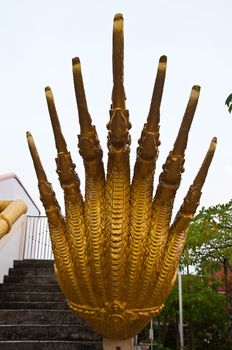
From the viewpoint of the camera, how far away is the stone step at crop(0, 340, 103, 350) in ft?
9.09

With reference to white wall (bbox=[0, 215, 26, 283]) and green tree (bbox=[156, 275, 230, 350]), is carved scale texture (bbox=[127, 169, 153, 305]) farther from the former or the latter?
green tree (bbox=[156, 275, 230, 350])

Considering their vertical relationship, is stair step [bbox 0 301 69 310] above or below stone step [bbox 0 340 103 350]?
above

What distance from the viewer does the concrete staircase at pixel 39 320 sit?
279 centimetres

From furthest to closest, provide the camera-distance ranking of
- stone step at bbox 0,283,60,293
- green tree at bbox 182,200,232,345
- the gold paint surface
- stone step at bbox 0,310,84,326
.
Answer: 1. green tree at bbox 182,200,232,345
2. stone step at bbox 0,283,60,293
3. the gold paint surface
4. stone step at bbox 0,310,84,326

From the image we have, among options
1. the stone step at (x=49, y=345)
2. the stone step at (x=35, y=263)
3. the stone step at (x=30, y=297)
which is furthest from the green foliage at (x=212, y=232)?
the stone step at (x=49, y=345)

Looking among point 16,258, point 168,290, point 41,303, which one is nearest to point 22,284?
point 41,303

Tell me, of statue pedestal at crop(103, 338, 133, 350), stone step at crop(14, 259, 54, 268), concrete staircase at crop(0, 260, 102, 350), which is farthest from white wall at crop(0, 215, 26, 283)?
statue pedestal at crop(103, 338, 133, 350)

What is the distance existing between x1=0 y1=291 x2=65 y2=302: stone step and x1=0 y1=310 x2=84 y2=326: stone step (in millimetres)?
508

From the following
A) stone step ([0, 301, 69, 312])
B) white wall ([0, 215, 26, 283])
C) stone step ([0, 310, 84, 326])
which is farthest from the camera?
white wall ([0, 215, 26, 283])

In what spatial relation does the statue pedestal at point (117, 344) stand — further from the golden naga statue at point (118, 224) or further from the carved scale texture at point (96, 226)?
the carved scale texture at point (96, 226)

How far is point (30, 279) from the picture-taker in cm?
453

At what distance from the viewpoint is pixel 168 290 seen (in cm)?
176

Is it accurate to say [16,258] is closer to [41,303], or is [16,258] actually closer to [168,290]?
[41,303]

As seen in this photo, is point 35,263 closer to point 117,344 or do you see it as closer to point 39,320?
point 39,320
